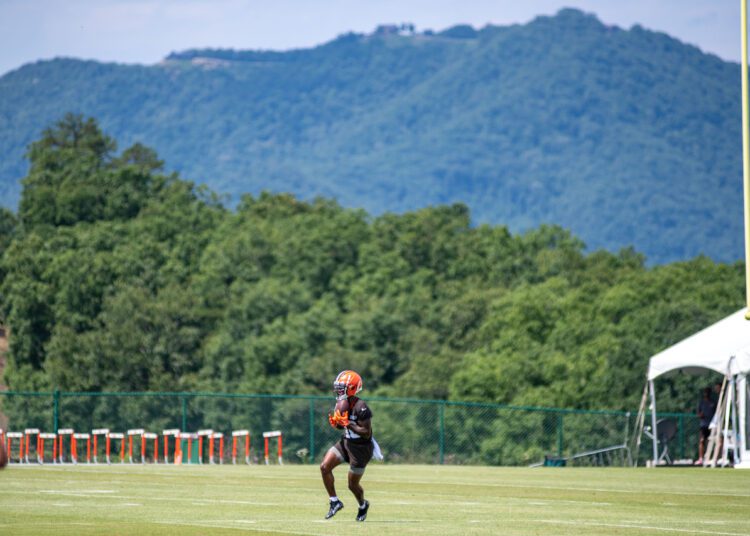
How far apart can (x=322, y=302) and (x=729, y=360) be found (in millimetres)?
62457

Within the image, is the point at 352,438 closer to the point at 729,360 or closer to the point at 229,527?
the point at 229,527

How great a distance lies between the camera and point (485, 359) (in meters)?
78.4

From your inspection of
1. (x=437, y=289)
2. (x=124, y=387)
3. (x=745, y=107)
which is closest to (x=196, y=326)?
(x=124, y=387)

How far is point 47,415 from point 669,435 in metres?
24.8

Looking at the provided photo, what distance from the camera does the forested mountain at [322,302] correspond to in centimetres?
7681

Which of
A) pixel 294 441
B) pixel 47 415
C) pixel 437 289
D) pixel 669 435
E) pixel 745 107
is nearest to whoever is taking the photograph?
pixel 745 107

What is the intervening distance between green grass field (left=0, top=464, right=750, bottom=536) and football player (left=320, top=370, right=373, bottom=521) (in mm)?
373

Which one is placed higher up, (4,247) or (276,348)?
(4,247)

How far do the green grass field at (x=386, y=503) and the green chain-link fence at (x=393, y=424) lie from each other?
706 inches

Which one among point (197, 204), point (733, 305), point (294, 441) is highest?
point (197, 204)

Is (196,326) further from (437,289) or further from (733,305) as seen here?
(733,305)

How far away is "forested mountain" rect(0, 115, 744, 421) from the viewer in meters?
76.8

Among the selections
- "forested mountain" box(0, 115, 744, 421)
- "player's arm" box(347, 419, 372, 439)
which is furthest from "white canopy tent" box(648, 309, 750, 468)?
"forested mountain" box(0, 115, 744, 421)

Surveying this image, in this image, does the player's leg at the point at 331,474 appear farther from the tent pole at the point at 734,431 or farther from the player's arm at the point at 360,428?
the tent pole at the point at 734,431
